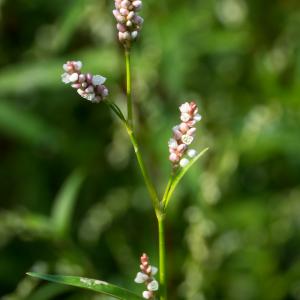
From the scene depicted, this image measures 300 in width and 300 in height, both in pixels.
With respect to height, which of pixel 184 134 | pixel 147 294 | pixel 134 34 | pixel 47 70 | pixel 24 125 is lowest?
pixel 147 294

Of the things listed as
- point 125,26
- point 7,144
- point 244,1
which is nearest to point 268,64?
→ point 244,1

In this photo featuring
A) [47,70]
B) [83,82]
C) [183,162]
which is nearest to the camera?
[83,82]

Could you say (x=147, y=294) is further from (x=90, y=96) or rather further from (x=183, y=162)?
(x=90, y=96)

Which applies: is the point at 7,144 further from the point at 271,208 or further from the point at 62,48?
the point at 271,208

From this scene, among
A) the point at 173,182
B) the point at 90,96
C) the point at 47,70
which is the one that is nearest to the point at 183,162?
the point at 173,182

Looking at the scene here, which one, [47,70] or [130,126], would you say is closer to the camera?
[130,126]

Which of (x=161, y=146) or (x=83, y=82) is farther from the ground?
(x=161, y=146)

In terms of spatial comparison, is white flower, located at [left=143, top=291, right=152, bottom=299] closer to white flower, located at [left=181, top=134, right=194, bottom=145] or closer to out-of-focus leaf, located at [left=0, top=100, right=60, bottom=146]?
white flower, located at [left=181, top=134, right=194, bottom=145]
